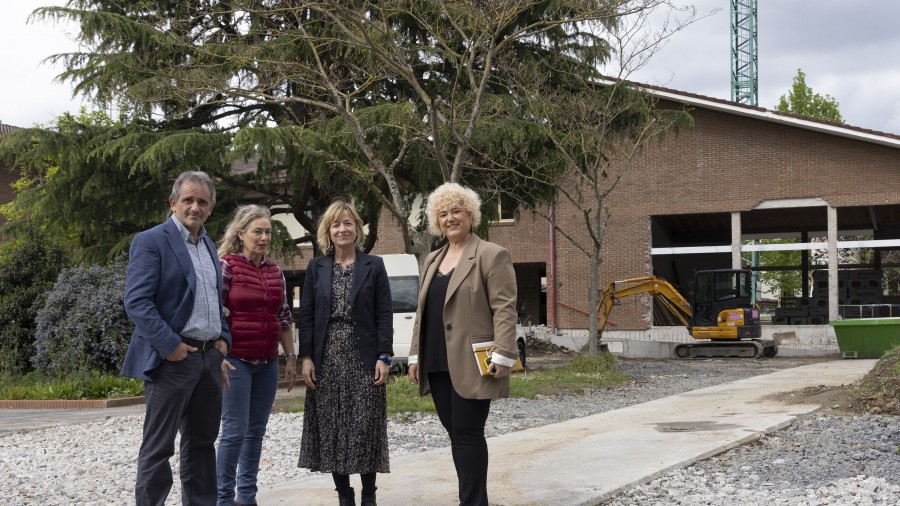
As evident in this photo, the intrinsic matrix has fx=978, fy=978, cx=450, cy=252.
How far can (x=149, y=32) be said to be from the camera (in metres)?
18.8

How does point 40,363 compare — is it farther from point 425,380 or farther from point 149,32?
point 425,380

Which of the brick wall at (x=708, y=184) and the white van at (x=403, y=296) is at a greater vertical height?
the brick wall at (x=708, y=184)

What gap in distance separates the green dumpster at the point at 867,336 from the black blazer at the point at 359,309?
68.6ft

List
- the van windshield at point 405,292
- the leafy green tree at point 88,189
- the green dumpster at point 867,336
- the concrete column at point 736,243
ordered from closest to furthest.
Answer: the leafy green tree at point 88,189
the van windshield at point 405,292
the green dumpster at point 867,336
the concrete column at point 736,243

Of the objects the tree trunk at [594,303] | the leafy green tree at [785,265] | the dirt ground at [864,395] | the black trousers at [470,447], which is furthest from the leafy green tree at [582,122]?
the leafy green tree at [785,265]

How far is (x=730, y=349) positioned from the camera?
89.5 ft

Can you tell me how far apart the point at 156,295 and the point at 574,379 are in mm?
12941

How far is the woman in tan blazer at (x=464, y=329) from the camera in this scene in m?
5.12

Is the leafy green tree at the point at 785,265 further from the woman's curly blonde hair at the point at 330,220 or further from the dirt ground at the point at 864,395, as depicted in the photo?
the woman's curly blonde hair at the point at 330,220

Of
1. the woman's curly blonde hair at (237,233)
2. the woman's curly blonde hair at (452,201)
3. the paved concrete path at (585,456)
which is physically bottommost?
the paved concrete path at (585,456)

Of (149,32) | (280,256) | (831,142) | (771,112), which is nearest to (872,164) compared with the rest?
(831,142)

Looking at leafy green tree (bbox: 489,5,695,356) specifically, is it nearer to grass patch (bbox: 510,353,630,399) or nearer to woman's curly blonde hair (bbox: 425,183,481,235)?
grass patch (bbox: 510,353,630,399)

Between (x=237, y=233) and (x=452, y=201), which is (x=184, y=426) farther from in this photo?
(x=452, y=201)

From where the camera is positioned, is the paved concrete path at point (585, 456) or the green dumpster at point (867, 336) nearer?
the paved concrete path at point (585, 456)
